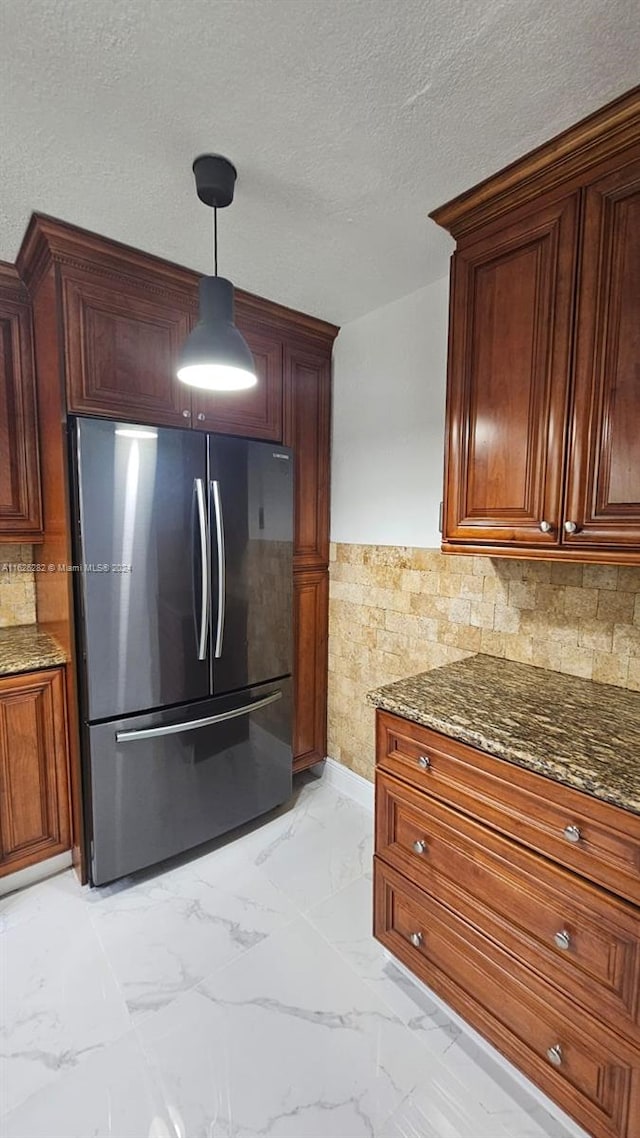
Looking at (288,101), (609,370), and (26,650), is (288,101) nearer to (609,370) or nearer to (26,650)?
(609,370)

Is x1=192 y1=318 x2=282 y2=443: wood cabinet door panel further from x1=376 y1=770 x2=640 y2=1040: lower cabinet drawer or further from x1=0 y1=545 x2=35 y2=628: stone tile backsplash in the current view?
x1=376 y1=770 x2=640 y2=1040: lower cabinet drawer

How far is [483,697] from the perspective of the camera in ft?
5.04

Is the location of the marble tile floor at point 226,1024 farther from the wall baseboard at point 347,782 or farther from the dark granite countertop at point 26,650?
the dark granite countertop at point 26,650

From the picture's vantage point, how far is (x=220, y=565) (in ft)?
6.62

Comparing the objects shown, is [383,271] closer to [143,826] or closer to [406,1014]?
[143,826]

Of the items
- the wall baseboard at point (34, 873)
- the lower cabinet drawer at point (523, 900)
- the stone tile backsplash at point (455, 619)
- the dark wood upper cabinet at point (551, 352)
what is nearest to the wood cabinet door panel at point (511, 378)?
the dark wood upper cabinet at point (551, 352)

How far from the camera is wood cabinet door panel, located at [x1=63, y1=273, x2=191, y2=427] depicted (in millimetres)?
1756

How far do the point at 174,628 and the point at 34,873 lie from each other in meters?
1.18

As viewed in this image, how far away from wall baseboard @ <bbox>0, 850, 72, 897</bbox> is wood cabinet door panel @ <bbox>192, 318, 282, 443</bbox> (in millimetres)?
1925

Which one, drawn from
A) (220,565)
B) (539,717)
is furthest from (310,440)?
(539,717)

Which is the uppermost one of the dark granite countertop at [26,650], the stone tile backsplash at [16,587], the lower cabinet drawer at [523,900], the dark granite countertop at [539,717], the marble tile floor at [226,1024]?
the stone tile backsplash at [16,587]

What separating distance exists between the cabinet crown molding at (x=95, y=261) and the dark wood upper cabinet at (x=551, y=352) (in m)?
1.01

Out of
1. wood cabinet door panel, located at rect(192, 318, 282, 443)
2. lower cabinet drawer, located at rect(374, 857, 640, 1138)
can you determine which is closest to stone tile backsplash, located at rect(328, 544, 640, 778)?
wood cabinet door panel, located at rect(192, 318, 282, 443)

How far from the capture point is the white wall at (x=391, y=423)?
2.14 meters
